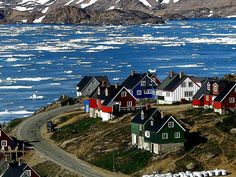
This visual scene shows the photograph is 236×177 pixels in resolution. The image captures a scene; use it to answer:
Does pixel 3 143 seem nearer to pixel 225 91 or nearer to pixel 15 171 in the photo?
pixel 15 171

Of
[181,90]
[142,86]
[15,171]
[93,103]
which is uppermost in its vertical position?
[181,90]

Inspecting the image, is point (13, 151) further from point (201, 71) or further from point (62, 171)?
point (201, 71)

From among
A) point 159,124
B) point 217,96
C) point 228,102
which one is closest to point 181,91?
point 217,96

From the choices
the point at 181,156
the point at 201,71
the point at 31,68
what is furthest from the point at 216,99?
the point at 31,68

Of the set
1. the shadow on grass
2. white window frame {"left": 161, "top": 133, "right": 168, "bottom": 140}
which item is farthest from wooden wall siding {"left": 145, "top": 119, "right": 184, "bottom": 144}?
the shadow on grass

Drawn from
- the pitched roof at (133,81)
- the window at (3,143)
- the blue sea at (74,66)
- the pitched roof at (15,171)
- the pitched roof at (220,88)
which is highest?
the pitched roof at (220,88)

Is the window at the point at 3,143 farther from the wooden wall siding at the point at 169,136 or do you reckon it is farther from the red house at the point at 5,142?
the wooden wall siding at the point at 169,136

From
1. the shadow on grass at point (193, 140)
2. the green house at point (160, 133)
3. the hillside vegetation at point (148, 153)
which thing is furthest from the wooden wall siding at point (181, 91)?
the green house at point (160, 133)
